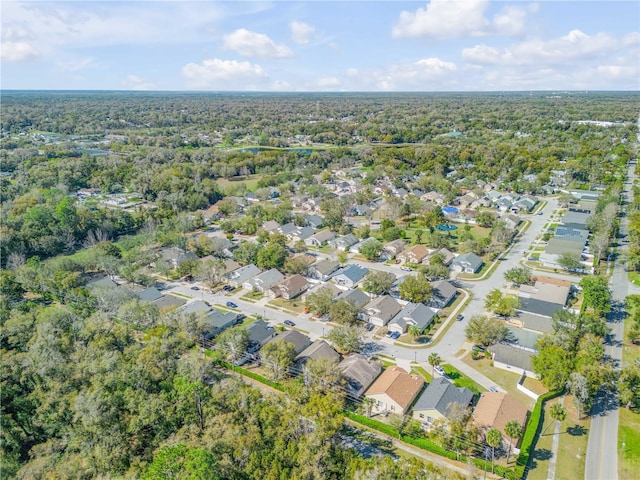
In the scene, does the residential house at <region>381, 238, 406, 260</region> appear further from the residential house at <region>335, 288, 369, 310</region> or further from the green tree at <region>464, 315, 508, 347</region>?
the green tree at <region>464, 315, 508, 347</region>

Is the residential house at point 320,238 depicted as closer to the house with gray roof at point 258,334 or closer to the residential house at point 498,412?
the house with gray roof at point 258,334

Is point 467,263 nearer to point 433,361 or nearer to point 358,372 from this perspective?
point 433,361

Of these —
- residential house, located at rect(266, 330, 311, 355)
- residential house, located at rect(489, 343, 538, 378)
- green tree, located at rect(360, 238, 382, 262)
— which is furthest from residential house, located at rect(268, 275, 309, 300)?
residential house, located at rect(489, 343, 538, 378)

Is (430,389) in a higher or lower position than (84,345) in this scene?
lower

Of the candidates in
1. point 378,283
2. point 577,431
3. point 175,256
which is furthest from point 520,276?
point 175,256

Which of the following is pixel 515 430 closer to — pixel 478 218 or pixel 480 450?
pixel 480 450

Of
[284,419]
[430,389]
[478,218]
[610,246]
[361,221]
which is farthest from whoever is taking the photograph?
[361,221]

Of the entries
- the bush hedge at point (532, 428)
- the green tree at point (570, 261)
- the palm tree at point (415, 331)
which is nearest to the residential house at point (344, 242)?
the palm tree at point (415, 331)

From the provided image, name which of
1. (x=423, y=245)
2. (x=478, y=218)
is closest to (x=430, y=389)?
(x=423, y=245)
